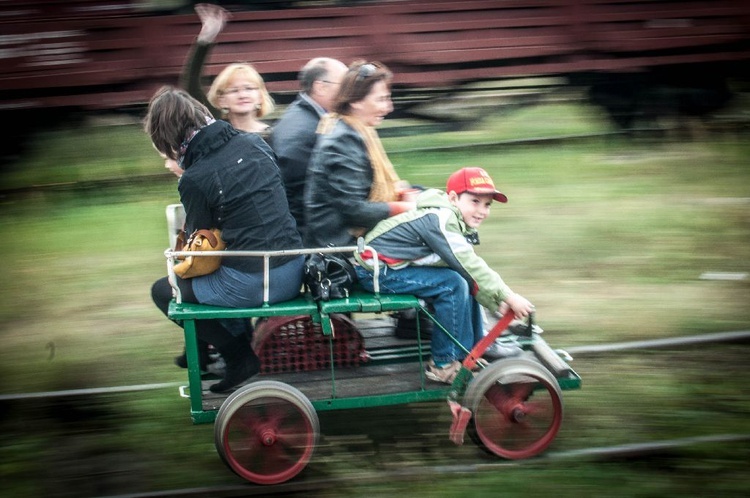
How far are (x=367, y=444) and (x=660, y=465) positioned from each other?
1.53 meters

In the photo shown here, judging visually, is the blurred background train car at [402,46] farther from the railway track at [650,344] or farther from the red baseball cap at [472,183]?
the red baseball cap at [472,183]

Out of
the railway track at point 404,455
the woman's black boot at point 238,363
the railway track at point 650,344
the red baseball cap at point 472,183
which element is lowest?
the railway track at point 404,455

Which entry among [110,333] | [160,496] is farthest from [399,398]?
[110,333]

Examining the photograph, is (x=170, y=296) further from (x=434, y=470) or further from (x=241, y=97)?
(x=434, y=470)

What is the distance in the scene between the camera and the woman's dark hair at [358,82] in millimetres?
4785

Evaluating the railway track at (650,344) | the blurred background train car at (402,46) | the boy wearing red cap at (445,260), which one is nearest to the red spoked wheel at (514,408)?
the boy wearing red cap at (445,260)

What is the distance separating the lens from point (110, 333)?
22.3 feet

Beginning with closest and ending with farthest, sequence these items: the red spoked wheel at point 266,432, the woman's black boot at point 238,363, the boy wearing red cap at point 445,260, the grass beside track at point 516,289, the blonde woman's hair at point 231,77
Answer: the red spoked wheel at point 266,432
the boy wearing red cap at point 445,260
the woman's black boot at point 238,363
the grass beside track at point 516,289
the blonde woman's hair at point 231,77

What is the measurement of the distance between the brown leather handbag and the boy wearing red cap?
0.72 m

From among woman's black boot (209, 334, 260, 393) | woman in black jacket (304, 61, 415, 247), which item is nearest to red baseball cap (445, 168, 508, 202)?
woman in black jacket (304, 61, 415, 247)

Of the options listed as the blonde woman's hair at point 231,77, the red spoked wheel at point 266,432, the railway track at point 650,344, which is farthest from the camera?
the railway track at point 650,344

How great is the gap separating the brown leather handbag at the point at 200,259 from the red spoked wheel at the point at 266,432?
24.6 inches

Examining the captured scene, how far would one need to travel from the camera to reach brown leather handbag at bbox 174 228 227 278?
456cm

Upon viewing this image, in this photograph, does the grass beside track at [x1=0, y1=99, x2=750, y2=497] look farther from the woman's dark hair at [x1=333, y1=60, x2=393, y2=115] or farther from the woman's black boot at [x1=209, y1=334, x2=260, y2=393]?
the woman's dark hair at [x1=333, y1=60, x2=393, y2=115]
